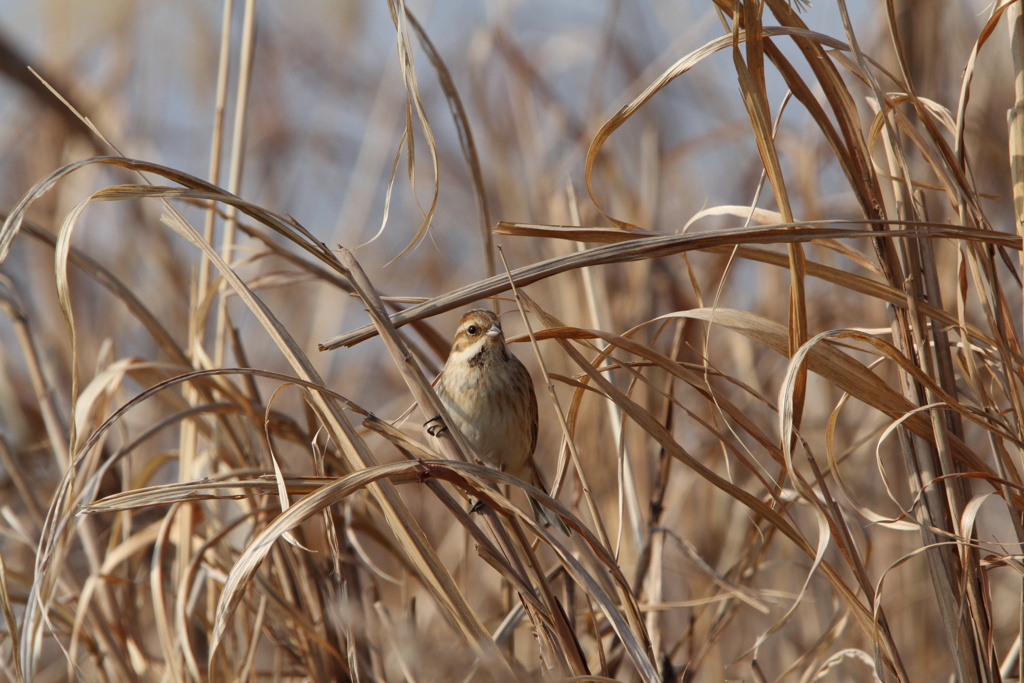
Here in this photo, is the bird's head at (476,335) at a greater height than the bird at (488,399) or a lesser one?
greater

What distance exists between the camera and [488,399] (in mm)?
2986

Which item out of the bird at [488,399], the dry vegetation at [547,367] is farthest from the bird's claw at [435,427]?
the bird at [488,399]

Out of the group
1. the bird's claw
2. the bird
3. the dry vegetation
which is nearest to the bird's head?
the bird

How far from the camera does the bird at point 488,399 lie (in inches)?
117

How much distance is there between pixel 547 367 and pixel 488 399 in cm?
76

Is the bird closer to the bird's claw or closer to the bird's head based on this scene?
the bird's head

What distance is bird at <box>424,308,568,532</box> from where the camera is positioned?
2.97 metres

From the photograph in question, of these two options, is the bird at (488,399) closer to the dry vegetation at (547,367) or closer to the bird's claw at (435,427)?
the dry vegetation at (547,367)

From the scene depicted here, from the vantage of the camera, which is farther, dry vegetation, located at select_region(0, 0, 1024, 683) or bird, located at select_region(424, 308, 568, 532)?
bird, located at select_region(424, 308, 568, 532)

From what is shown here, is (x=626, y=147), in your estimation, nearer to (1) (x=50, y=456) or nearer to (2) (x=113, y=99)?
(2) (x=113, y=99)

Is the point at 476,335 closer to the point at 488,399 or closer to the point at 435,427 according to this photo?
the point at 488,399

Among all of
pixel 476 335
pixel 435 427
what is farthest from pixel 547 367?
pixel 435 427

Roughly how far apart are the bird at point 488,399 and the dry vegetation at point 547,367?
28 cm

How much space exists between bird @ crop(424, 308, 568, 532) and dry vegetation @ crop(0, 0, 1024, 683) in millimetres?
284
